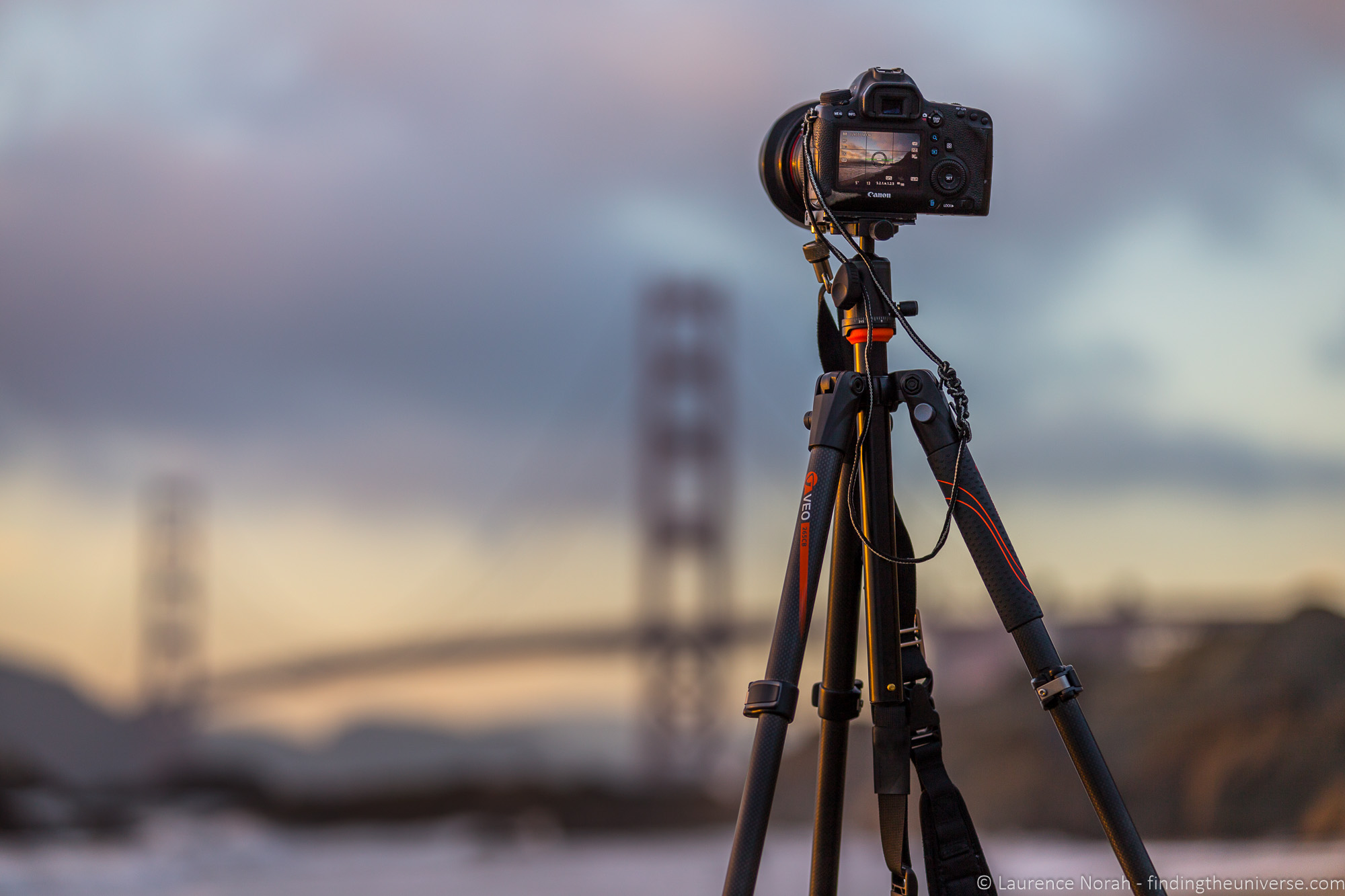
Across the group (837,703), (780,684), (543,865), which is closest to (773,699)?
(780,684)

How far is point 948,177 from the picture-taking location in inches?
62.7

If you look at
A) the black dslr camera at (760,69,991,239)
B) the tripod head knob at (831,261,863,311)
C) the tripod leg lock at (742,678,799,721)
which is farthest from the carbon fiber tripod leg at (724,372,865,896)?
the black dslr camera at (760,69,991,239)

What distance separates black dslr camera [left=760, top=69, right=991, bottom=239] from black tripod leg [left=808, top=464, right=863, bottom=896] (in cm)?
34

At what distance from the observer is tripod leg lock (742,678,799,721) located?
129cm

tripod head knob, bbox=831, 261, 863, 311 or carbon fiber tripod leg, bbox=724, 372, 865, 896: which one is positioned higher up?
tripod head knob, bbox=831, 261, 863, 311

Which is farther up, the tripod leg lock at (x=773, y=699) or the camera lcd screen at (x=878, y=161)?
the camera lcd screen at (x=878, y=161)

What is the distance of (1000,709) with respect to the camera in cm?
722

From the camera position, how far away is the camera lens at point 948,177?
1.58m

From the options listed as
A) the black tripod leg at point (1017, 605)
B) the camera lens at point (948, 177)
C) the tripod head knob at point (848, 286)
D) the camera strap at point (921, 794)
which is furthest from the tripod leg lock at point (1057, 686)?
the camera lens at point (948, 177)

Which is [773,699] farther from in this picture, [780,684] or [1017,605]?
[1017,605]

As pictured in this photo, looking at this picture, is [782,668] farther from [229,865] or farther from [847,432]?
[229,865]

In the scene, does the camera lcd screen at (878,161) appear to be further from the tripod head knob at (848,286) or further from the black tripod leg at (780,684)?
the black tripod leg at (780,684)

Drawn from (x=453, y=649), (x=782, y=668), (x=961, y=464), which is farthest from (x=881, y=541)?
(x=453, y=649)

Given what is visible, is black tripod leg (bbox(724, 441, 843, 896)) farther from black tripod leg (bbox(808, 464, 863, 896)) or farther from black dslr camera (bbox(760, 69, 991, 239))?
black dslr camera (bbox(760, 69, 991, 239))
